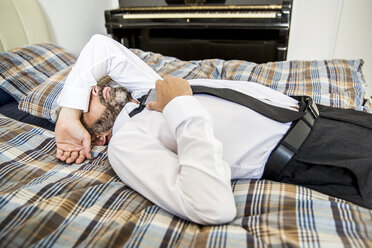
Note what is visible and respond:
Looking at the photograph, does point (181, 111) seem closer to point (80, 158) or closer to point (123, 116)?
point (123, 116)

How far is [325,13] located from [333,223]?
2744mm

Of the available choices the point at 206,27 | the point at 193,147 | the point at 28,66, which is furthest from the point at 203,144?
the point at 206,27

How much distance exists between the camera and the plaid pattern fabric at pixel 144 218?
1.93 feet

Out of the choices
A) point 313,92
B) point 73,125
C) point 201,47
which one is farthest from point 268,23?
point 73,125

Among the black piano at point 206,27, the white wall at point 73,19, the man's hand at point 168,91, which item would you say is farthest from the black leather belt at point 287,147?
the white wall at point 73,19

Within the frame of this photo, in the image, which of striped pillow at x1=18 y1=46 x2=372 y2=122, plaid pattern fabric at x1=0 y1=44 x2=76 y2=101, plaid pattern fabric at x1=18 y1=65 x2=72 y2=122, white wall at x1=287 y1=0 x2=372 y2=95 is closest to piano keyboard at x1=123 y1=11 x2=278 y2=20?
white wall at x1=287 y1=0 x2=372 y2=95

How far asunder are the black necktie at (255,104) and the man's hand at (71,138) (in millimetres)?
445

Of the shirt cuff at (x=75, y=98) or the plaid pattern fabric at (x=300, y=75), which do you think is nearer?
the shirt cuff at (x=75, y=98)

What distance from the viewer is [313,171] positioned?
0.82 metres

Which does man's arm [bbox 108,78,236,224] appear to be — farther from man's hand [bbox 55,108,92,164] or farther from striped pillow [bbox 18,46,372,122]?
striped pillow [bbox 18,46,372,122]

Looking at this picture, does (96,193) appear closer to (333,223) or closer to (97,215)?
(97,215)

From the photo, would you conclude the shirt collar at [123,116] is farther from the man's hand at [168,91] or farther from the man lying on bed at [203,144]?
the man's hand at [168,91]

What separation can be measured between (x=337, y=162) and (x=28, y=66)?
60.3 inches

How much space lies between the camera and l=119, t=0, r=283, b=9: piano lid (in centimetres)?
243
